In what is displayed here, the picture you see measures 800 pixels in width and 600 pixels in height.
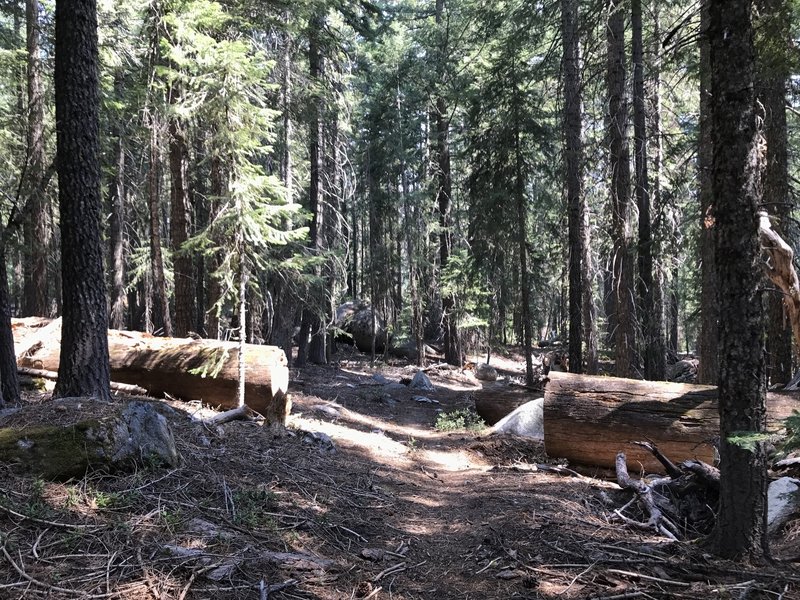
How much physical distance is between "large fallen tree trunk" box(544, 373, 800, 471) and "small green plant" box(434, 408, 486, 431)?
13.2 feet

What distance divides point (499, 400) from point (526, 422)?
1561mm

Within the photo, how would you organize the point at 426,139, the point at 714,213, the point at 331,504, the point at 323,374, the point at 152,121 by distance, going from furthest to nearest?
the point at 426,139 < the point at 323,374 < the point at 152,121 < the point at 331,504 < the point at 714,213

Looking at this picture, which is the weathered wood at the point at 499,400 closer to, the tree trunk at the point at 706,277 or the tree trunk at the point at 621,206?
the tree trunk at the point at 621,206

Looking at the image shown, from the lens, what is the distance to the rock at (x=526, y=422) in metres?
10.6

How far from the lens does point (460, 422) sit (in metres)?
12.5

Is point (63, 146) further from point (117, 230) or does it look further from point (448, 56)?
point (448, 56)

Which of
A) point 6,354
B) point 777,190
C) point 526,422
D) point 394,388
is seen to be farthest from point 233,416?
point 777,190

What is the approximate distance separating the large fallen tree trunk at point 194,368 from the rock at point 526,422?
14.9ft

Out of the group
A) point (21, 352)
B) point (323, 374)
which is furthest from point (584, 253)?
point (21, 352)

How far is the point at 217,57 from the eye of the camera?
28.7ft

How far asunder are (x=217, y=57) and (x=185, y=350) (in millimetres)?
5146

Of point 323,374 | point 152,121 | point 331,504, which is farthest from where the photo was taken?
point 323,374

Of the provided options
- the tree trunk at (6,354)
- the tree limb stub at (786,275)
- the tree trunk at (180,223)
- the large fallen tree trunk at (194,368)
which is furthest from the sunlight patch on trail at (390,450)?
the tree limb stub at (786,275)

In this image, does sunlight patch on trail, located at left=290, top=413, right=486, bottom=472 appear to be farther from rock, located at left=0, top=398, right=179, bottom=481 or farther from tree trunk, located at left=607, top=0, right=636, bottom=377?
rock, located at left=0, top=398, right=179, bottom=481
